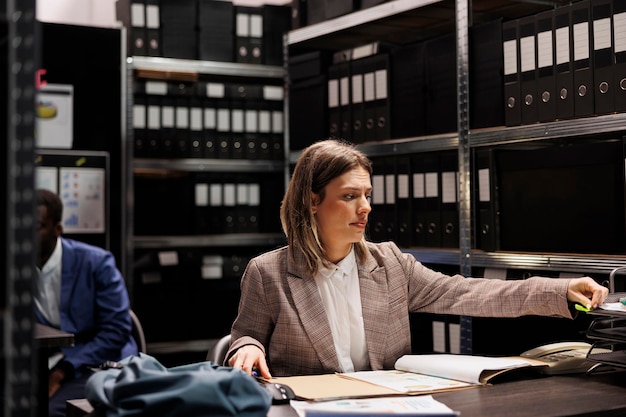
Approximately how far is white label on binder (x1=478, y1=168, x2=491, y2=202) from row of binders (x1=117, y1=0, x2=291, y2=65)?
1.59m

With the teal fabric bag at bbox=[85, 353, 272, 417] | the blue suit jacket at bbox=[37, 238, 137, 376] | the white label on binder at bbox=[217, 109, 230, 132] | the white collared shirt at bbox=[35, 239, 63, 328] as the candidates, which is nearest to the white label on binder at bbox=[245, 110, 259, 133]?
the white label on binder at bbox=[217, 109, 230, 132]

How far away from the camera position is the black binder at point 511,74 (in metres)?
3.08

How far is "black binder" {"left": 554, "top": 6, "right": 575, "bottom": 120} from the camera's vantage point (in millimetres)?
2867

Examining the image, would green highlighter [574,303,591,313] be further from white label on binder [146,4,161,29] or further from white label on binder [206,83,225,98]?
white label on binder [146,4,161,29]

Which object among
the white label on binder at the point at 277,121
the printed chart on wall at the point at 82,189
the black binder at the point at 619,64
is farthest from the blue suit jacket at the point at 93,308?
the black binder at the point at 619,64

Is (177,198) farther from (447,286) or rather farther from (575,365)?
(575,365)

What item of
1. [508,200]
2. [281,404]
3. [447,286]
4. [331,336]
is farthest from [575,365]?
[508,200]

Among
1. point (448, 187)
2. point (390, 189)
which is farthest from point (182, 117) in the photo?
point (448, 187)

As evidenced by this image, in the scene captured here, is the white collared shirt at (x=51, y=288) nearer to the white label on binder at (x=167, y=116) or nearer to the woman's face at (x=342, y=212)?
the white label on binder at (x=167, y=116)

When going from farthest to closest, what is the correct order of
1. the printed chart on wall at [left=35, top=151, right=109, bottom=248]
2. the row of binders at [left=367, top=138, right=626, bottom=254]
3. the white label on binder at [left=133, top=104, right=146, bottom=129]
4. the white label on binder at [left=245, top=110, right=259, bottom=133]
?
the white label on binder at [left=245, top=110, right=259, bottom=133], the white label on binder at [left=133, top=104, right=146, bottom=129], the printed chart on wall at [left=35, top=151, right=109, bottom=248], the row of binders at [left=367, top=138, right=626, bottom=254]

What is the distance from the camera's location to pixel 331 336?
2.39 m

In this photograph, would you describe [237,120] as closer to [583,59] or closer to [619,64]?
[583,59]

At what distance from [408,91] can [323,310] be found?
1439 millimetres

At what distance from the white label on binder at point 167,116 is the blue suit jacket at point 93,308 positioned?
89 cm
